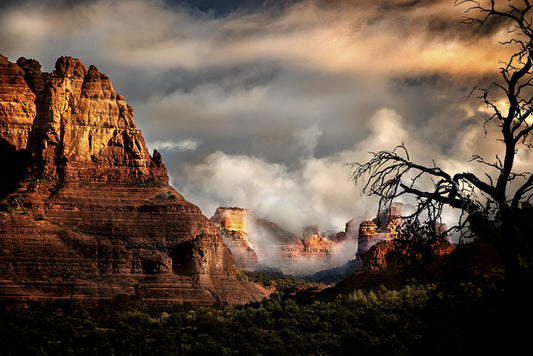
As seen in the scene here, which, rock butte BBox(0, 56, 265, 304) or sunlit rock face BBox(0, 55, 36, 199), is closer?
rock butte BBox(0, 56, 265, 304)

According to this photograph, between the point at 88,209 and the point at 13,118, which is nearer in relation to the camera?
the point at 88,209

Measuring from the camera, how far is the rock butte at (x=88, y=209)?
8644cm

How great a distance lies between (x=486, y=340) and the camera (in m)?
14.7

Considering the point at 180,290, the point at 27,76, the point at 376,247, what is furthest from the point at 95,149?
the point at 376,247

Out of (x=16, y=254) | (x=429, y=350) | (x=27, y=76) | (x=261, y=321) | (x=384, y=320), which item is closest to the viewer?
(x=429, y=350)

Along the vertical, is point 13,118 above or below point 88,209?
above

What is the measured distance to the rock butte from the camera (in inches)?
3403

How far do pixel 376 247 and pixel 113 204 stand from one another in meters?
46.3

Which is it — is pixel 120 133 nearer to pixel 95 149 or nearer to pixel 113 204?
pixel 95 149

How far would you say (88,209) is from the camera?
99875 millimetres

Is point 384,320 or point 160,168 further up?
point 160,168


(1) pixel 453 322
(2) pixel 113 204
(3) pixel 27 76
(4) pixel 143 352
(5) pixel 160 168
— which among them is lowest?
(4) pixel 143 352

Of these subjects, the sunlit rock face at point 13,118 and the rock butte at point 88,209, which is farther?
the sunlit rock face at point 13,118

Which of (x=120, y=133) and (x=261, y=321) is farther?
(x=120, y=133)
